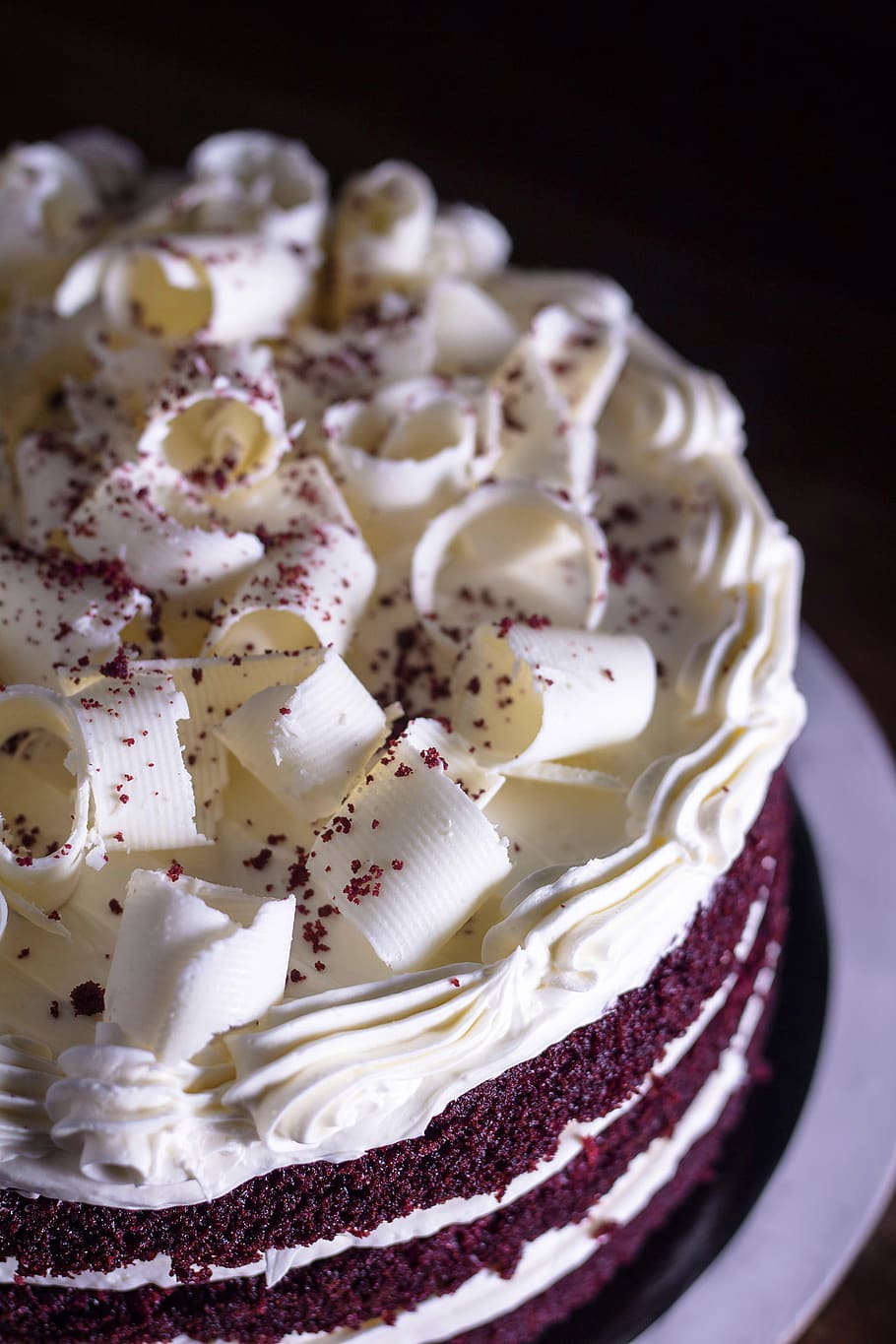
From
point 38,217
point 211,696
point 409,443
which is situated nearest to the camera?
point 211,696

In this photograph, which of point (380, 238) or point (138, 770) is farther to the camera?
point (380, 238)

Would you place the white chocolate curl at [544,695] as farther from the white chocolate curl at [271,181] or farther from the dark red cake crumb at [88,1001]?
the white chocolate curl at [271,181]

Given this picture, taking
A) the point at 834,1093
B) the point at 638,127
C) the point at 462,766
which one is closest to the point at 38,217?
the point at 462,766

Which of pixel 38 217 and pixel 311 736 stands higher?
pixel 38 217

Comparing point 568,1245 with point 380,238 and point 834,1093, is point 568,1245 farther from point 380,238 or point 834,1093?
point 380,238

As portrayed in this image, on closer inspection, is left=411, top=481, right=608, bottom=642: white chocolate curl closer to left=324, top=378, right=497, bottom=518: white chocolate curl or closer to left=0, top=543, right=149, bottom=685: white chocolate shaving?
left=324, top=378, right=497, bottom=518: white chocolate curl

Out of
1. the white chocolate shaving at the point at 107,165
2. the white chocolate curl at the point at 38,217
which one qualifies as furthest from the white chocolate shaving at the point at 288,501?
the white chocolate shaving at the point at 107,165

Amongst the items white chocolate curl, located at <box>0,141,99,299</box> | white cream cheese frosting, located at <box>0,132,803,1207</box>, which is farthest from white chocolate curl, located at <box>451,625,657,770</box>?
white chocolate curl, located at <box>0,141,99,299</box>

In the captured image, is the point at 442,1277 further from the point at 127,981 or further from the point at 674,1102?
the point at 127,981
